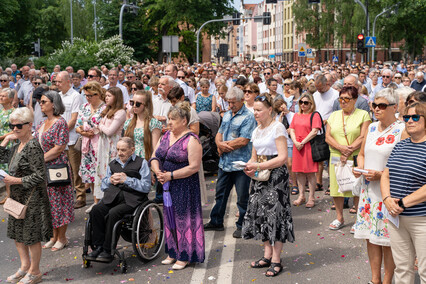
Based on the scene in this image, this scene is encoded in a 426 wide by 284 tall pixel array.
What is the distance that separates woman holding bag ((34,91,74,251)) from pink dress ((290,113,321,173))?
12.6ft

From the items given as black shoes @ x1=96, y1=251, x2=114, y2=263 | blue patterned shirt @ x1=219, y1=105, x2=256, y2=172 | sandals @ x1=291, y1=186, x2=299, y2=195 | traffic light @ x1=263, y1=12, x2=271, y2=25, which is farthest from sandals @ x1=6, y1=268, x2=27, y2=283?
traffic light @ x1=263, y1=12, x2=271, y2=25

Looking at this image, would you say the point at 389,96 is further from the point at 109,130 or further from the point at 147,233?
the point at 109,130

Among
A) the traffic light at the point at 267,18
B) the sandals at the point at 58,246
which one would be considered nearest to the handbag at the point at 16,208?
the sandals at the point at 58,246

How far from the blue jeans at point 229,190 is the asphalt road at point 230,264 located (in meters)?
0.24

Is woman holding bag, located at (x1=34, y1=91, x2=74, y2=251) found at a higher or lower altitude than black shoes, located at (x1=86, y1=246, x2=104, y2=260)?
higher

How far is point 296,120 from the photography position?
9656 mm

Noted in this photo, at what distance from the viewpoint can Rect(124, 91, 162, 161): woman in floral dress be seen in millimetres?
8320

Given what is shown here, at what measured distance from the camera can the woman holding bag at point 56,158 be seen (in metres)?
7.30

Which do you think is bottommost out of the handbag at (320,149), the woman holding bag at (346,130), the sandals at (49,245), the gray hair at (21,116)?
the sandals at (49,245)

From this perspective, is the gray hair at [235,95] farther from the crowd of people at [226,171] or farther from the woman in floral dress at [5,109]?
the woman in floral dress at [5,109]

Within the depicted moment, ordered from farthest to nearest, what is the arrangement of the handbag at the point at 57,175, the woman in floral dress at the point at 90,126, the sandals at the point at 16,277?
the woman in floral dress at the point at 90,126, the handbag at the point at 57,175, the sandals at the point at 16,277

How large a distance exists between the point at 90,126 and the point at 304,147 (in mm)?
3416

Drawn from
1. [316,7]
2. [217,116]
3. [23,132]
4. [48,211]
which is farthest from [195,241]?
[316,7]

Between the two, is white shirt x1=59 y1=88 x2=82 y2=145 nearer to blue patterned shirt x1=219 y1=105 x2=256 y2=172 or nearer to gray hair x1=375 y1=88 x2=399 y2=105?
blue patterned shirt x1=219 y1=105 x2=256 y2=172
